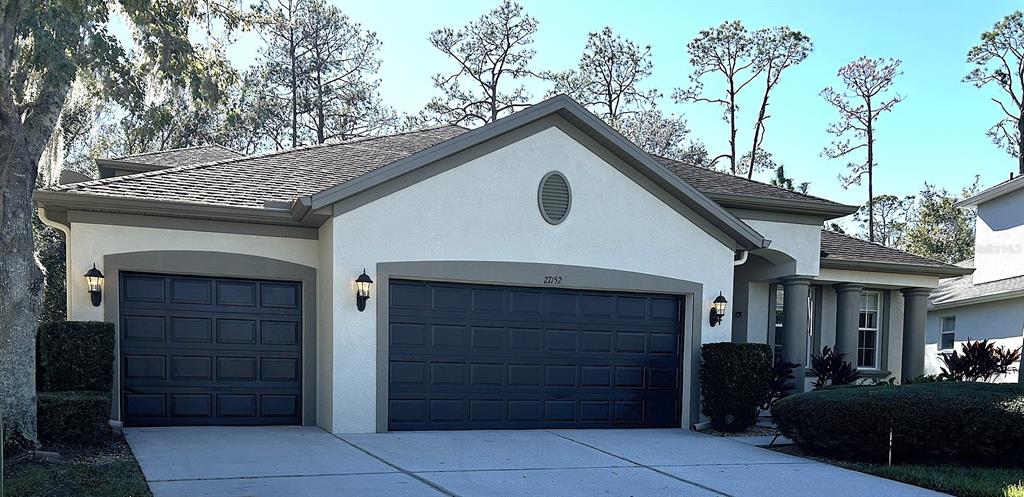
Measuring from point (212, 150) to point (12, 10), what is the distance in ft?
38.5

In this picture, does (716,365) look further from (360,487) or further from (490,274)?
(360,487)

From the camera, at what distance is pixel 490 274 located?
38.1ft

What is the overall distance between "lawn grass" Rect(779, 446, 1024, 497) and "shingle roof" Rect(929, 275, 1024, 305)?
1189cm

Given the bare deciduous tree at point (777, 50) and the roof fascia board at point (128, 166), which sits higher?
the bare deciduous tree at point (777, 50)

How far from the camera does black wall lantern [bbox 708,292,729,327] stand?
12.9 m

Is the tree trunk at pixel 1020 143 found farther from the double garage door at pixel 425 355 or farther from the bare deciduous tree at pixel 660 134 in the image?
the double garage door at pixel 425 355

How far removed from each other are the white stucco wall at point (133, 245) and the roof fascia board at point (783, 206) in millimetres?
7426

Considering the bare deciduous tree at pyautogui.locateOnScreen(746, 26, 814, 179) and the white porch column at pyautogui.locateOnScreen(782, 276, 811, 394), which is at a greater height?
the bare deciduous tree at pyautogui.locateOnScreen(746, 26, 814, 179)

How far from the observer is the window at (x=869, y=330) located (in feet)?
57.1

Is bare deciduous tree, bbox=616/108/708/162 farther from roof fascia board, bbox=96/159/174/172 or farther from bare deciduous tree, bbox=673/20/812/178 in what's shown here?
roof fascia board, bbox=96/159/174/172

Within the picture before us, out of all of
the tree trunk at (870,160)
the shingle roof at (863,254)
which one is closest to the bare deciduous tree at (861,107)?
the tree trunk at (870,160)

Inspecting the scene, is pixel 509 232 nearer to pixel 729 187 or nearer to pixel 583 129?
pixel 583 129

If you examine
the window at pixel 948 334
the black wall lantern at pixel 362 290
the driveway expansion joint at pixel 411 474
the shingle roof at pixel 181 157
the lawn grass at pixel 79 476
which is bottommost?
the window at pixel 948 334

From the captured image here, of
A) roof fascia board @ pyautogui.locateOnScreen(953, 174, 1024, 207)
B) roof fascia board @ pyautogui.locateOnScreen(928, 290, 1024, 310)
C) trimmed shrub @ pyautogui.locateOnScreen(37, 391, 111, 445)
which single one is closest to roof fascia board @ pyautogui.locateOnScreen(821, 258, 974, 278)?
roof fascia board @ pyautogui.locateOnScreen(928, 290, 1024, 310)
